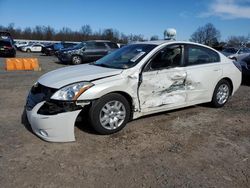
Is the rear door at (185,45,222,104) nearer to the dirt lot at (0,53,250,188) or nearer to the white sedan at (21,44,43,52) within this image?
the dirt lot at (0,53,250,188)

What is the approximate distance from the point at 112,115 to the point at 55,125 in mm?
935

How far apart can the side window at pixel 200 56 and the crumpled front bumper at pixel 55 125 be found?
267 centimetres

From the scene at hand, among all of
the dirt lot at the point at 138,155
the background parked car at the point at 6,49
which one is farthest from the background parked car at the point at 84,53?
the dirt lot at the point at 138,155

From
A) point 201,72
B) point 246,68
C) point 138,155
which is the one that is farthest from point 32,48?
point 138,155

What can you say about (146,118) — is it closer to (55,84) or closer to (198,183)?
(55,84)

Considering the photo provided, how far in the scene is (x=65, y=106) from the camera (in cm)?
392

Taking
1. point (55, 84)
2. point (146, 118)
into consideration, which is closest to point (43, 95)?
point (55, 84)

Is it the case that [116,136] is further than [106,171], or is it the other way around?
[116,136]

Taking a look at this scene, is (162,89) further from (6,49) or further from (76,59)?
(6,49)

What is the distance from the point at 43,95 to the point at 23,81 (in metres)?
5.97

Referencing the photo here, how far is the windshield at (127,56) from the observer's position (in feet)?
15.6

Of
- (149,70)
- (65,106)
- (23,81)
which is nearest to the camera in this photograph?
(65,106)

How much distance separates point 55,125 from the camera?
12.8 ft

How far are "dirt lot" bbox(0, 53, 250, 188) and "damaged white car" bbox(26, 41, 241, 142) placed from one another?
0.29 m
